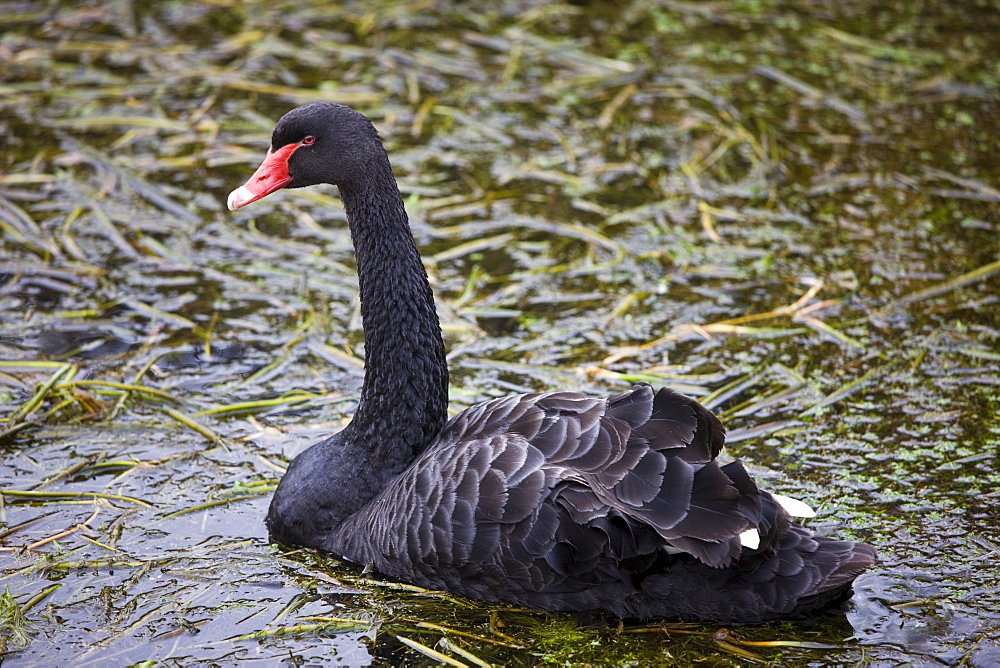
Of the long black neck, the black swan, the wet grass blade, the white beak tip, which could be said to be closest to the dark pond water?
the wet grass blade

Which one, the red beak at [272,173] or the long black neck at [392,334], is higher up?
the red beak at [272,173]

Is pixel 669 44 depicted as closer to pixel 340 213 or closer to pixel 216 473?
pixel 340 213

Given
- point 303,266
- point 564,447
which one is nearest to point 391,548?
point 564,447

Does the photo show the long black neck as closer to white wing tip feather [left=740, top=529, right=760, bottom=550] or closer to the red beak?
the red beak

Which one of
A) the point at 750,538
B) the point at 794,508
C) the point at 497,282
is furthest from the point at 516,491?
the point at 497,282

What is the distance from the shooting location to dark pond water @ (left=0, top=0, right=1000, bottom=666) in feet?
14.0

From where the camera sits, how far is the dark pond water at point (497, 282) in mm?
4270

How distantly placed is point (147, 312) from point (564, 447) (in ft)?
10.4

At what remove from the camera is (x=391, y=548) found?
438 centimetres

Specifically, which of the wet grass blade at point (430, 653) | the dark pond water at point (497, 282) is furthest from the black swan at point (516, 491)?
→ the wet grass blade at point (430, 653)

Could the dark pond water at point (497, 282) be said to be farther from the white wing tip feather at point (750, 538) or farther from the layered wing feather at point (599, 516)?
the white wing tip feather at point (750, 538)

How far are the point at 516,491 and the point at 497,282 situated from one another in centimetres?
278

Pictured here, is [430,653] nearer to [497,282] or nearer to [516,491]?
[516,491]

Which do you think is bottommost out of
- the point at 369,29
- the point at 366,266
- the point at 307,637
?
the point at 307,637
